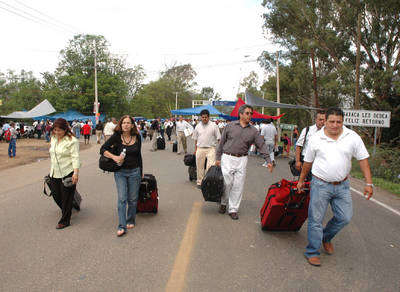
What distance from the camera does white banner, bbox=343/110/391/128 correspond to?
1266 cm

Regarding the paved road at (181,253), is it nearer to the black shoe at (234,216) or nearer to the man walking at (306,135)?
the black shoe at (234,216)

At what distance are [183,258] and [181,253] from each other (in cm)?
14

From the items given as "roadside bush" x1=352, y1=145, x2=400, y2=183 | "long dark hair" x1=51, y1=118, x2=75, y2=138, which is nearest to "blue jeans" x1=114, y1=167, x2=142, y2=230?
"long dark hair" x1=51, y1=118, x2=75, y2=138

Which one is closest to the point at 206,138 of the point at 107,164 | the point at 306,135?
the point at 306,135

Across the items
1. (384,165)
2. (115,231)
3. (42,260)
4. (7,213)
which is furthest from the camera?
(384,165)

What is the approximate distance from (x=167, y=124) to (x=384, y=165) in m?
14.7

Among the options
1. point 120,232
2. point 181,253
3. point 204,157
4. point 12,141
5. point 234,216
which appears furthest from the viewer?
point 12,141

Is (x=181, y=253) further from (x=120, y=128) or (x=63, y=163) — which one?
(x=63, y=163)

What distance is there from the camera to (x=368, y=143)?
21875 mm

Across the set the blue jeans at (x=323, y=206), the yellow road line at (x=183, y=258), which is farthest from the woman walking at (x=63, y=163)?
the blue jeans at (x=323, y=206)

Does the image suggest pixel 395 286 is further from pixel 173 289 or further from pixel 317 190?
pixel 173 289

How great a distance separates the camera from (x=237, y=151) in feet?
16.9

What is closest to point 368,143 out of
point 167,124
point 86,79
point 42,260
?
point 167,124

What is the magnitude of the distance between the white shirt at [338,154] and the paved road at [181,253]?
3.54 feet
